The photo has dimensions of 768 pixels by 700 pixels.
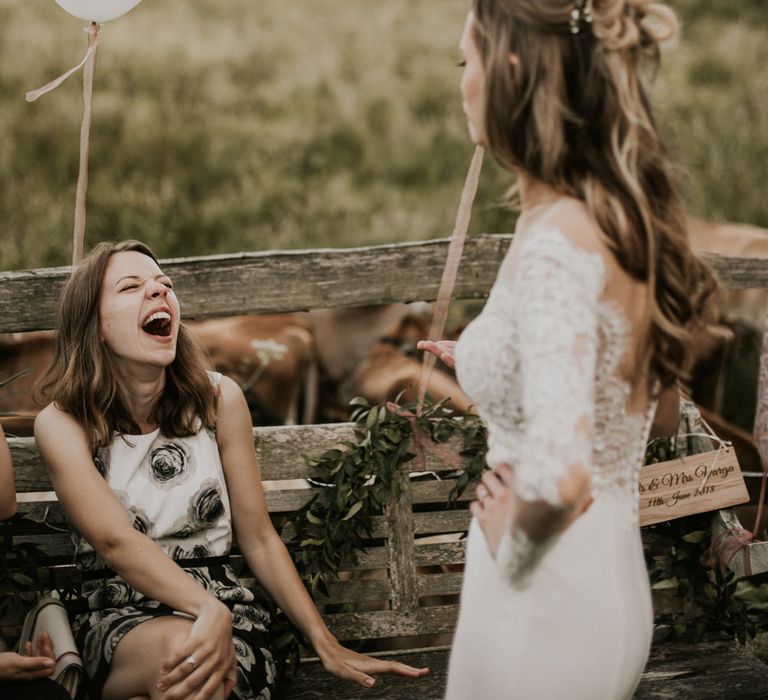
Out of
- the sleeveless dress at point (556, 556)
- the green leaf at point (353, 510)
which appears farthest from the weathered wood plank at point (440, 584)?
the sleeveless dress at point (556, 556)

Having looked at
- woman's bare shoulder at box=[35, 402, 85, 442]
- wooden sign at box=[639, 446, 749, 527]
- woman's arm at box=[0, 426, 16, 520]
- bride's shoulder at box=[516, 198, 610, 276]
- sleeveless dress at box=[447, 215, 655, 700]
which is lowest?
wooden sign at box=[639, 446, 749, 527]

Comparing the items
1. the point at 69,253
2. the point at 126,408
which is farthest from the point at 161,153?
the point at 126,408

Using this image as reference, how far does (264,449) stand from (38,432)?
634 millimetres

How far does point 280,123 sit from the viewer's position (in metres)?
9.44

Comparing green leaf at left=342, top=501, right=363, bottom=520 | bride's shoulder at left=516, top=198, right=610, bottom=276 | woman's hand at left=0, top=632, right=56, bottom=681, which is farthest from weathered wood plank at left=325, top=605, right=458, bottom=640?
bride's shoulder at left=516, top=198, right=610, bottom=276

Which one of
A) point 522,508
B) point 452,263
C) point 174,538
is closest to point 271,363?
point 452,263

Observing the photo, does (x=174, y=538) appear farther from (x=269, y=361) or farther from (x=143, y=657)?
(x=269, y=361)

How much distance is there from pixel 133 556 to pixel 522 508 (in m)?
1.12

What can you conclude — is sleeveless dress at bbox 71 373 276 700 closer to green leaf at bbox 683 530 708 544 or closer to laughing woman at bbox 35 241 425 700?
laughing woman at bbox 35 241 425 700

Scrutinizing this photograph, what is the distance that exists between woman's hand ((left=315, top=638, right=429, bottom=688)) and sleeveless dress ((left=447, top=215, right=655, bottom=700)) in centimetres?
69

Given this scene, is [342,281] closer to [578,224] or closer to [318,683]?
[318,683]

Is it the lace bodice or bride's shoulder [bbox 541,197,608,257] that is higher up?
bride's shoulder [bbox 541,197,608,257]

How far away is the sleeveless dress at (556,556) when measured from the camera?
1379mm

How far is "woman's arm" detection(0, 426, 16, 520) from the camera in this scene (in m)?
2.17
